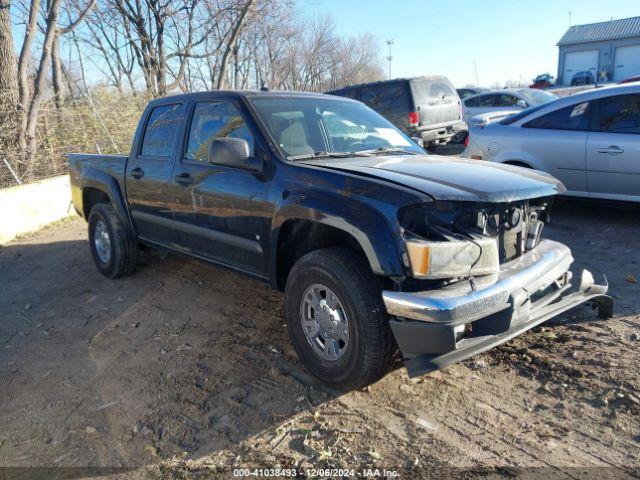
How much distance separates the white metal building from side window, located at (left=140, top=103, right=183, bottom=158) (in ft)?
143

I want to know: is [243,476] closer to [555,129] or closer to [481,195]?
[481,195]

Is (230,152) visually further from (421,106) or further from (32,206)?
Answer: (421,106)

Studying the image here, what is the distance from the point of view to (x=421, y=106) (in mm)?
10961

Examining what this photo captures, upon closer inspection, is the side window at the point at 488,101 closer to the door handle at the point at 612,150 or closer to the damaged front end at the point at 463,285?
the door handle at the point at 612,150

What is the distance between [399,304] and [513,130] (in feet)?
15.9

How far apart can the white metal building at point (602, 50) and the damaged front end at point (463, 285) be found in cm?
4393

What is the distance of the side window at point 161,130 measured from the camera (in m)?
4.64

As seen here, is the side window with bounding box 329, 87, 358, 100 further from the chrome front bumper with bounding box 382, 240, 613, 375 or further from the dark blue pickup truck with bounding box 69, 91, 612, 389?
the chrome front bumper with bounding box 382, 240, 613, 375

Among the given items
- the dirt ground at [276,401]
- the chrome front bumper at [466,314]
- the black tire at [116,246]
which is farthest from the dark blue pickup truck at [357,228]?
the black tire at [116,246]

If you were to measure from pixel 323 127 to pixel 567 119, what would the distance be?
372cm

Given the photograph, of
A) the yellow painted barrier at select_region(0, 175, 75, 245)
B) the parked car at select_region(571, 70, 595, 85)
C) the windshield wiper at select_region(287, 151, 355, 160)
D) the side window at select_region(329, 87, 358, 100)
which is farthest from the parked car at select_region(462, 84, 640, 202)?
the parked car at select_region(571, 70, 595, 85)

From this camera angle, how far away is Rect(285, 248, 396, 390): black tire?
285cm

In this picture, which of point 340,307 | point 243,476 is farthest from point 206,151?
point 243,476

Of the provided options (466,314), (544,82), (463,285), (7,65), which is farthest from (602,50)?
(466,314)
